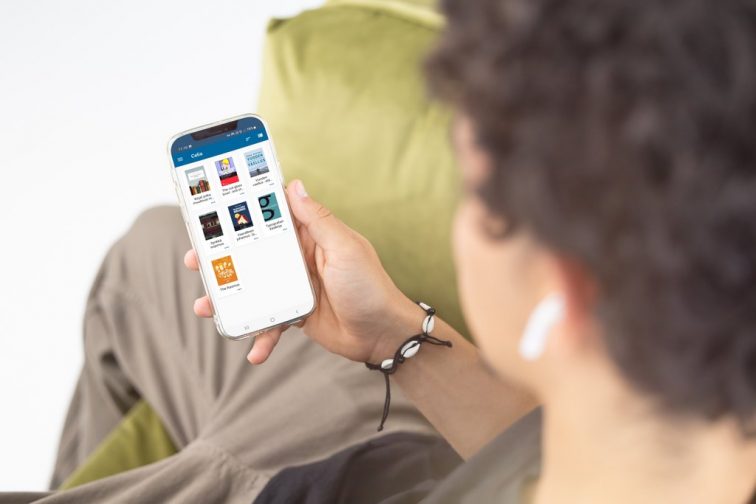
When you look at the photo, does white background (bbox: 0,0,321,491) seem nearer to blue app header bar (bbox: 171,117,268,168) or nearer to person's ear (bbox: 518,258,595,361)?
blue app header bar (bbox: 171,117,268,168)

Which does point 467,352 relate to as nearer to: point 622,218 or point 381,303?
point 381,303

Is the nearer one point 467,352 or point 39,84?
point 467,352

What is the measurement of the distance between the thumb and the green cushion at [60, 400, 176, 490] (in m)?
0.39

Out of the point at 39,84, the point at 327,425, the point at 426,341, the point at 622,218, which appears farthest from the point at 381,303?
the point at 39,84

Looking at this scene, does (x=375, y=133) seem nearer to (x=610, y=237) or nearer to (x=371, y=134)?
(x=371, y=134)

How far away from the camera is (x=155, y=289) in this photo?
98cm

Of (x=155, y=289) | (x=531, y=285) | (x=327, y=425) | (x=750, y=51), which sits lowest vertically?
(x=327, y=425)

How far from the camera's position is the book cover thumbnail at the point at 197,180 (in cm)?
74

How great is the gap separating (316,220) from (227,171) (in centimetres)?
10

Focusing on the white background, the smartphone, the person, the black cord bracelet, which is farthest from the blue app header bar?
the white background

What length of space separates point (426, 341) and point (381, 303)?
59 mm

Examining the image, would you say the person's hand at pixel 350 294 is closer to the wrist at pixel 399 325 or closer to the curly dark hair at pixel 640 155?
the wrist at pixel 399 325

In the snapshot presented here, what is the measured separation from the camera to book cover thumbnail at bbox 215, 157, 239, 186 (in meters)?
0.74

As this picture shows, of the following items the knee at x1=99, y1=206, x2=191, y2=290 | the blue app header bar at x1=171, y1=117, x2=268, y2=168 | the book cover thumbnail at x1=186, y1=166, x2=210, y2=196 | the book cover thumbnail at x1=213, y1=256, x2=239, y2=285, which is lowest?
the knee at x1=99, y1=206, x2=191, y2=290
